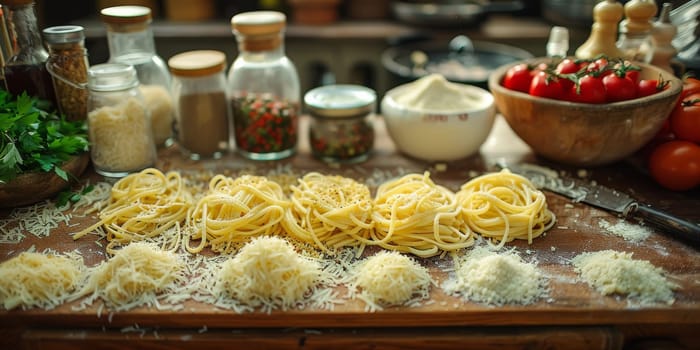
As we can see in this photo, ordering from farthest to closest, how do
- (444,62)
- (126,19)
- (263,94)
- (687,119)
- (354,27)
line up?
(354,27) → (444,62) → (263,94) → (126,19) → (687,119)

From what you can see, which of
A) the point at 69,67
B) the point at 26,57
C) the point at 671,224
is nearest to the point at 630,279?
the point at 671,224

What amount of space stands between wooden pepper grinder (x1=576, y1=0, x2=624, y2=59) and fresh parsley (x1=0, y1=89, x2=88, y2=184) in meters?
1.69

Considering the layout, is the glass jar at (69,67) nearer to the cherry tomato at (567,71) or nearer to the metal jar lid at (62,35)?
the metal jar lid at (62,35)

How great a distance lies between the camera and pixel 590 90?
1684 mm

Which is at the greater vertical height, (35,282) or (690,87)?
(690,87)

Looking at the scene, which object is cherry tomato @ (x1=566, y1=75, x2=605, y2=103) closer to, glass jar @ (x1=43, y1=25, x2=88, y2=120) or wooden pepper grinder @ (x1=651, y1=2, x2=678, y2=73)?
wooden pepper grinder @ (x1=651, y1=2, x2=678, y2=73)

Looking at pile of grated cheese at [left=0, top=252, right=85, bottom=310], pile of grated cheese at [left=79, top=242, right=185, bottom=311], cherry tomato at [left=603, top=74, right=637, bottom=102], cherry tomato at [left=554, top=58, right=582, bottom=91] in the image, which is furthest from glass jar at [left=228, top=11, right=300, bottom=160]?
cherry tomato at [left=603, top=74, right=637, bottom=102]

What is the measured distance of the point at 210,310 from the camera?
49.0 inches

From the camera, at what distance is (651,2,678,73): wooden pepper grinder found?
6.30 ft

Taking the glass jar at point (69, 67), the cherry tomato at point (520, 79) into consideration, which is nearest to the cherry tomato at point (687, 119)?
the cherry tomato at point (520, 79)

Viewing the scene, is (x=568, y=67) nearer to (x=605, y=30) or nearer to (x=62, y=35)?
(x=605, y=30)

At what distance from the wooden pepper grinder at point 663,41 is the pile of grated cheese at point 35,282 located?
1.91m

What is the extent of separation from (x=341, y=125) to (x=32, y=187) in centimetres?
94

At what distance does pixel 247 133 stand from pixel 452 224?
0.79 m
